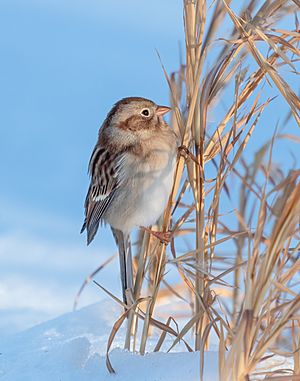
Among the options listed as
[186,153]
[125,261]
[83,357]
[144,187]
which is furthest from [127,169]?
[83,357]

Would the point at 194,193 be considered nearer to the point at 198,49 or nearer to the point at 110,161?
the point at 198,49

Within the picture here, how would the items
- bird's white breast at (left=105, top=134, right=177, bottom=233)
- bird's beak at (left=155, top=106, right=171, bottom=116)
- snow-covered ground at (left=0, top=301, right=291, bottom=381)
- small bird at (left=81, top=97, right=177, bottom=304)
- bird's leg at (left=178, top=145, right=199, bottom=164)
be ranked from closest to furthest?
snow-covered ground at (left=0, top=301, right=291, bottom=381)
bird's leg at (left=178, top=145, right=199, bottom=164)
bird's white breast at (left=105, top=134, right=177, bottom=233)
small bird at (left=81, top=97, right=177, bottom=304)
bird's beak at (left=155, top=106, right=171, bottom=116)

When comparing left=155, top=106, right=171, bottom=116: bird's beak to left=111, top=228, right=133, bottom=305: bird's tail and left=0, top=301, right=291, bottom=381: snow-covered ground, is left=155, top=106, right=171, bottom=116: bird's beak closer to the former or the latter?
left=111, top=228, right=133, bottom=305: bird's tail

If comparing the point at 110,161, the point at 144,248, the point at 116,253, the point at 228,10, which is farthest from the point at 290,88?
the point at 116,253

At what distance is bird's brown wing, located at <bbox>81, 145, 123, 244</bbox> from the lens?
3701 mm

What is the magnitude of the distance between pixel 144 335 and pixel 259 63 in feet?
3.73

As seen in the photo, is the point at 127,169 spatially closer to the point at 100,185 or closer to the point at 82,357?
the point at 100,185

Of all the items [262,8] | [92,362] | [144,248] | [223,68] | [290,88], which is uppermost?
[262,8]

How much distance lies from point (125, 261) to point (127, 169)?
413 mm

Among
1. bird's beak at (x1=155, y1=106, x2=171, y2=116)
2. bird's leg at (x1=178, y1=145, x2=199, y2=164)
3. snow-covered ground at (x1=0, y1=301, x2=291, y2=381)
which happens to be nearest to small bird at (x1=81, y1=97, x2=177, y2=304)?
bird's beak at (x1=155, y1=106, x2=171, y2=116)

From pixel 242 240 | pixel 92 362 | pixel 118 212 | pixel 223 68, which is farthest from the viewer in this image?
pixel 242 240

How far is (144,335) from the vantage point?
316cm

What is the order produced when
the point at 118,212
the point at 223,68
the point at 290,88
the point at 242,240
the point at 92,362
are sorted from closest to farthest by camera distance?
the point at 290,88, the point at 223,68, the point at 92,362, the point at 118,212, the point at 242,240

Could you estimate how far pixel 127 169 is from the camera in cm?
363
